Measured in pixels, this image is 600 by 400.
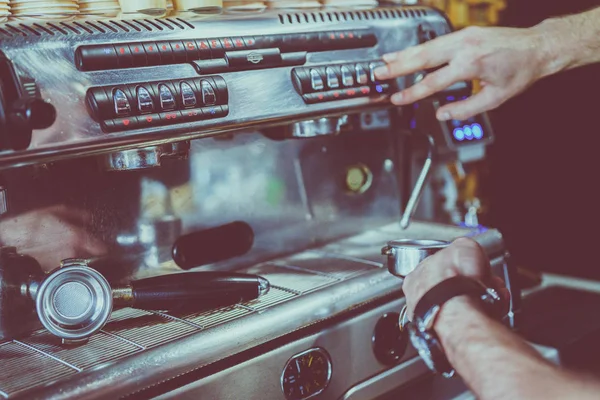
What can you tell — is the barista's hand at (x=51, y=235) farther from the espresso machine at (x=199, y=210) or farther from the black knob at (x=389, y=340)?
the black knob at (x=389, y=340)

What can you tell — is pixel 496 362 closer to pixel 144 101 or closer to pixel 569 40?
pixel 144 101

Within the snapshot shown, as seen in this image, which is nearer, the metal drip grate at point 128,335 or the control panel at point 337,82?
the metal drip grate at point 128,335

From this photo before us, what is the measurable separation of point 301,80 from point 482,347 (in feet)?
1.96

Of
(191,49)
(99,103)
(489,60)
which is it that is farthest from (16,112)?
(489,60)

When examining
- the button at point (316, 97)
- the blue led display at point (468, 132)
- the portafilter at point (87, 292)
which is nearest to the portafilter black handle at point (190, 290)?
the portafilter at point (87, 292)

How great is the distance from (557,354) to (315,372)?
70 centimetres

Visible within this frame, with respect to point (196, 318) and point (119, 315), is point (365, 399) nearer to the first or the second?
point (196, 318)

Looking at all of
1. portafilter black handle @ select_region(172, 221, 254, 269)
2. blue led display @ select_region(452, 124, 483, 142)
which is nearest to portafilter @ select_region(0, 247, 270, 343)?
portafilter black handle @ select_region(172, 221, 254, 269)

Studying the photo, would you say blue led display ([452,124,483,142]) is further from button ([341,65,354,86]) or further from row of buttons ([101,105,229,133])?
row of buttons ([101,105,229,133])

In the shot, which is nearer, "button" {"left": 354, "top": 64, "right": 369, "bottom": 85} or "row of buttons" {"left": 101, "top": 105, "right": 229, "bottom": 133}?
"row of buttons" {"left": 101, "top": 105, "right": 229, "bottom": 133}

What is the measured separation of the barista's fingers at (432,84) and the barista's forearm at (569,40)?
24cm

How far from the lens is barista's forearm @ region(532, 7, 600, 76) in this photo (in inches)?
61.6

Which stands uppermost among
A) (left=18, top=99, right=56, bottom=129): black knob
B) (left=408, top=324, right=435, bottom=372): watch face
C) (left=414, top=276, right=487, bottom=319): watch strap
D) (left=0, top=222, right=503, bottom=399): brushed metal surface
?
(left=18, top=99, right=56, bottom=129): black knob

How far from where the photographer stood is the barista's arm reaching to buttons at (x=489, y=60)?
145 cm
